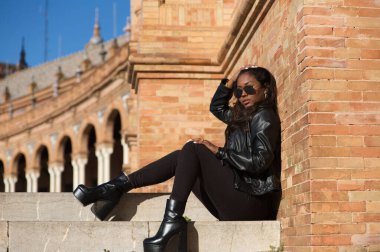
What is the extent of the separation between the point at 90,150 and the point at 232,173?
127 ft

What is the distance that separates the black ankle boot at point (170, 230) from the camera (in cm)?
474

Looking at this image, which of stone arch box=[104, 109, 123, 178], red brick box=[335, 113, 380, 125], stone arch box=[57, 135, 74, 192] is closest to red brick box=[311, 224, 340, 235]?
red brick box=[335, 113, 380, 125]

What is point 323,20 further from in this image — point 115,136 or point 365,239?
point 115,136

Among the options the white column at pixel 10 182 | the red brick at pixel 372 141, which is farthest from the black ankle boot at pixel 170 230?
the white column at pixel 10 182

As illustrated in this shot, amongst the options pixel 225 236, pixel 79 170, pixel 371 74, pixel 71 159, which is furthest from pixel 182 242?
pixel 71 159

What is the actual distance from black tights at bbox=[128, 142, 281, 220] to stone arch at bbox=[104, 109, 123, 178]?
100.0ft

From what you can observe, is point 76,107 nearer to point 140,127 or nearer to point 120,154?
point 120,154

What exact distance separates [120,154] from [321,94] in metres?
36.4

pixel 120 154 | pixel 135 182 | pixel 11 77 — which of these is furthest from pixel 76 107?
pixel 135 182

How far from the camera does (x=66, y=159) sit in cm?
4556

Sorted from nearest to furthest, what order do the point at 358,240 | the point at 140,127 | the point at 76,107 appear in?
1. the point at 358,240
2. the point at 140,127
3. the point at 76,107

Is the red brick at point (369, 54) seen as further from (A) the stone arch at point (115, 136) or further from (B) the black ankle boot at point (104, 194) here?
(A) the stone arch at point (115, 136)

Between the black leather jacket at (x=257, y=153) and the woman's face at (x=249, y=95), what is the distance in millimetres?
98

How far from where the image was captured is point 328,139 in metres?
4.54
